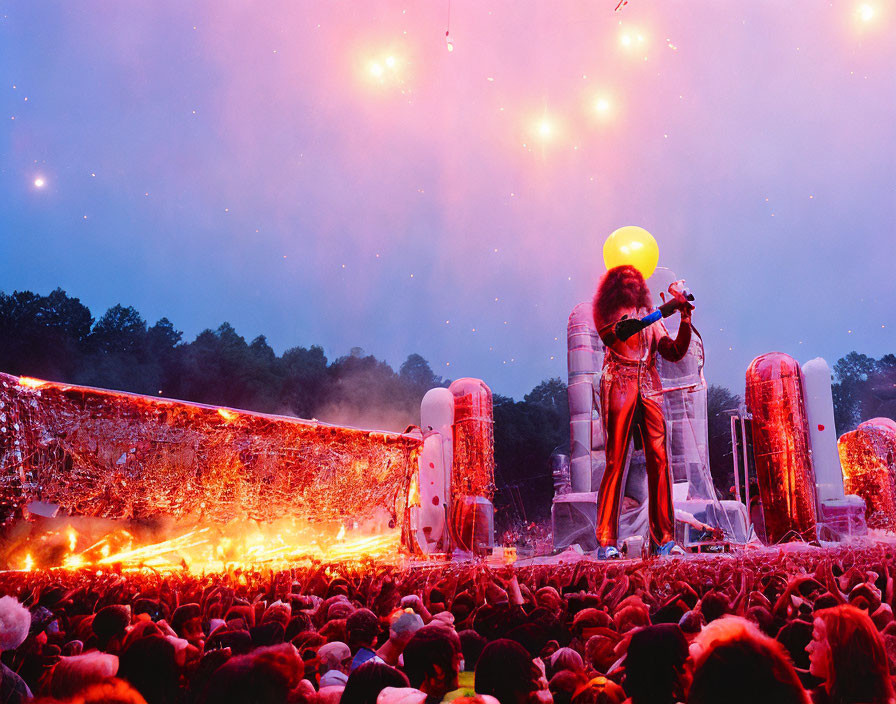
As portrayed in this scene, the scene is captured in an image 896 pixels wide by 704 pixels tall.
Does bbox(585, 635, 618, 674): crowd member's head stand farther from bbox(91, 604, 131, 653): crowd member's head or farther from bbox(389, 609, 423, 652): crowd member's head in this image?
bbox(91, 604, 131, 653): crowd member's head

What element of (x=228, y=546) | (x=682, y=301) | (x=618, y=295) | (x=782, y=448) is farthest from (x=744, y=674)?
(x=782, y=448)

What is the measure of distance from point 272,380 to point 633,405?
24.4 meters

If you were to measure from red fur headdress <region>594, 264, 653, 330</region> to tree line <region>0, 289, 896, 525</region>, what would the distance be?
1741cm

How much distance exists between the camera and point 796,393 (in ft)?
30.7

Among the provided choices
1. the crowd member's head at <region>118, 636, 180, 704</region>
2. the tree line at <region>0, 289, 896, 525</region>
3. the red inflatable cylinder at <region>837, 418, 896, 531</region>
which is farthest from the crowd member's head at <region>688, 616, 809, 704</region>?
the tree line at <region>0, 289, 896, 525</region>

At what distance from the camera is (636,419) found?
6184 mm

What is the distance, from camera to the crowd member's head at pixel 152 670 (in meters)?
1.86

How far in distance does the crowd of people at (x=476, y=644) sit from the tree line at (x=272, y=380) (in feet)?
67.9

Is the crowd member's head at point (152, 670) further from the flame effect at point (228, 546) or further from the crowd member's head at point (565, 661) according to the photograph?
the flame effect at point (228, 546)

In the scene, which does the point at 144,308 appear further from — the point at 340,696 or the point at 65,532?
the point at 340,696

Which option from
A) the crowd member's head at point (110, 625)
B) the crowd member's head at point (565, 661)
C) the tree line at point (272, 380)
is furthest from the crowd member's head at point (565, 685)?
the tree line at point (272, 380)

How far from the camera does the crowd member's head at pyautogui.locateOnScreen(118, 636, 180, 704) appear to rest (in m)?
1.86

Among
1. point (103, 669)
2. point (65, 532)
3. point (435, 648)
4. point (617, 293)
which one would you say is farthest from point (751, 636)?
point (65, 532)

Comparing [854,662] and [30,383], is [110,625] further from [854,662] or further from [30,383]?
[30,383]
